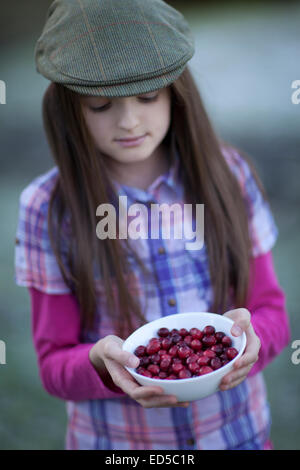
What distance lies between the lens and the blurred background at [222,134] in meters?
1.04

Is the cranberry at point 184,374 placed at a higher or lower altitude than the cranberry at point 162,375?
higher

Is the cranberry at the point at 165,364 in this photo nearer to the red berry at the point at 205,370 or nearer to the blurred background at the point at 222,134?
the red berry at the point at 205,370

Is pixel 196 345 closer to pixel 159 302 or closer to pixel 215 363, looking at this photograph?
pixel 215 363

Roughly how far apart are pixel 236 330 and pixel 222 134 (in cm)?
153

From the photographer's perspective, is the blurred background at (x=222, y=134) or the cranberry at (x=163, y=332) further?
the blurred background at (x=222, y=134)

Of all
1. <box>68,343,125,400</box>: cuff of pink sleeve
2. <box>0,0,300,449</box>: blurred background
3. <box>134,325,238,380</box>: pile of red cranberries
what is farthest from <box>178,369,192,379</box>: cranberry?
<box>0,0,300,449</box>: blurred background

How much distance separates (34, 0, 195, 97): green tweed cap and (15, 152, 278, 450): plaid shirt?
203 millimetres

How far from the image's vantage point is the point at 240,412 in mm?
777

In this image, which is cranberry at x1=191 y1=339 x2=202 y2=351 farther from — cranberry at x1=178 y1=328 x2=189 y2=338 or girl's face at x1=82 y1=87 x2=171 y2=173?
girl's face at x1=82 y1=87 x2=171 y2=173

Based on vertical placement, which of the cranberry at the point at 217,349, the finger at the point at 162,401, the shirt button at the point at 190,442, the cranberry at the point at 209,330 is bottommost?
the shirt button at the point at 190,442

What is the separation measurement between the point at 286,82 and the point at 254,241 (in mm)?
1064

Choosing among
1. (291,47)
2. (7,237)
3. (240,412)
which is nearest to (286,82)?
(291,47)

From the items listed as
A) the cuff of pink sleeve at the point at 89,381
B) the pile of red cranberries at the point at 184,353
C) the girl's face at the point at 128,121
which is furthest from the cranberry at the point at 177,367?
the girl's face at the point at 128,121
